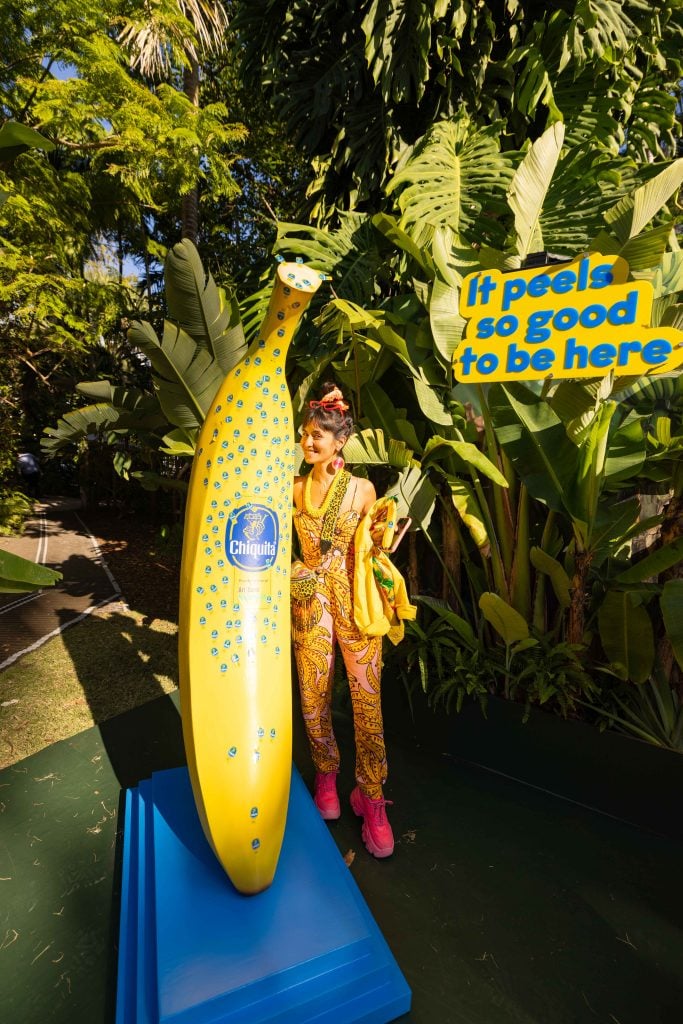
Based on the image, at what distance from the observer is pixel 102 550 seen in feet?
27.6

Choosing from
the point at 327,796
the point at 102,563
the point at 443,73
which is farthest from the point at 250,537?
the point at 102,563

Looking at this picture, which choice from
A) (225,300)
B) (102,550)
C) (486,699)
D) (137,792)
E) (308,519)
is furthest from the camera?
(102,550)

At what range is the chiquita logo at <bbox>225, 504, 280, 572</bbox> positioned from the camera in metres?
1.88

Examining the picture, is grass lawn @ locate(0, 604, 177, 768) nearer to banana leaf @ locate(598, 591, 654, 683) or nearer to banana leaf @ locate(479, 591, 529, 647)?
banana leaf @ locate(479, 591, 529, 647)

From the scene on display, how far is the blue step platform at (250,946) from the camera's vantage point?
147 centimetres

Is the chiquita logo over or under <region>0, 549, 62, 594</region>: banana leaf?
over

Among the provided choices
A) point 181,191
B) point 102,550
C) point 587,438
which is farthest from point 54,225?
point 587,438

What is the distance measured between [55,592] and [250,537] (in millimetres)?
5214

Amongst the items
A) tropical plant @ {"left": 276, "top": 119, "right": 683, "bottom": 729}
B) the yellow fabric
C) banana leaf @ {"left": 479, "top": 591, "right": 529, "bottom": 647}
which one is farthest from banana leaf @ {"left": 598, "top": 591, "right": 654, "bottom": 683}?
the yellow fabric

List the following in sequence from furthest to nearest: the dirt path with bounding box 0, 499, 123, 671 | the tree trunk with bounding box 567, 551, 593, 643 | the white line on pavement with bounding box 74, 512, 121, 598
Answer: the white line on pavement with bounding box 74, 512, 121, 598, the dirt path with bounding box 0, 499, 123, 671, the tree trunk with bounding box 567, 551, 593, 643

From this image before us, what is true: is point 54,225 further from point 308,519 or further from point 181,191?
point 308,519

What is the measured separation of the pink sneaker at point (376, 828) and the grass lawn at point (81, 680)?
6.50 ft

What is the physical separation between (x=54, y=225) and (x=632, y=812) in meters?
8.57

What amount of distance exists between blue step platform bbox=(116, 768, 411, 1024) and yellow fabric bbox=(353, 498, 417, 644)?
2.83 ft
